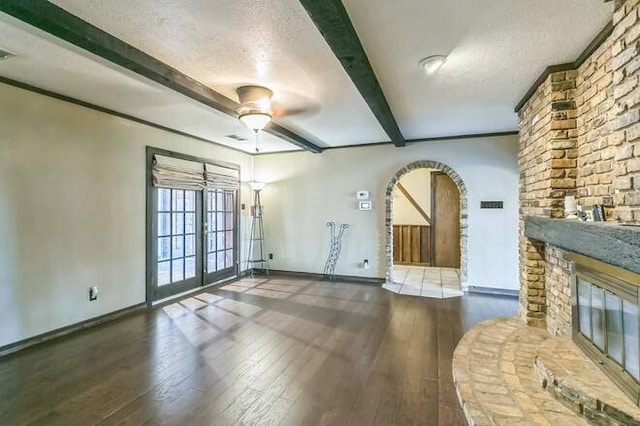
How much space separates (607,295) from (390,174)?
4055 millimetres

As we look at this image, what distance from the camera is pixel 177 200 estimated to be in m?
5.03

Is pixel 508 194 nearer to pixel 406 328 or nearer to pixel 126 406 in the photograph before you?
pixel 406 328

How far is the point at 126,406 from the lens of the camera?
7.28ft

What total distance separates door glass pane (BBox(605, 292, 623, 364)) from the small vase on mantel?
0.69m

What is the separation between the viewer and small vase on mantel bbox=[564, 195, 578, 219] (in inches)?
A: 98.5

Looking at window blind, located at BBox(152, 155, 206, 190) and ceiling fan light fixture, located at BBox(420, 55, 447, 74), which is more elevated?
ceiling fan light fixture, located at BBox(420, 55, 447, 74)

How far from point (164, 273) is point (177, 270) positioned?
243 millimetres

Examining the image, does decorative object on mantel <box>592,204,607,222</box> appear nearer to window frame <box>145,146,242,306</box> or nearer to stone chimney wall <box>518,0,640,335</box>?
stone chimney wall <box>518,0,640,335</box>

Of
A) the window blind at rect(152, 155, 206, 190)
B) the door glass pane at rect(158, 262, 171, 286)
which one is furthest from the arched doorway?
the door glass pane at rect(158, 262, 171, 286)

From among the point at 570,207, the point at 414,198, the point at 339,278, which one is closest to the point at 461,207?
the point at 414,198

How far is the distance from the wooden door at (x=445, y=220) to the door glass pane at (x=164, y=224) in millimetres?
5512

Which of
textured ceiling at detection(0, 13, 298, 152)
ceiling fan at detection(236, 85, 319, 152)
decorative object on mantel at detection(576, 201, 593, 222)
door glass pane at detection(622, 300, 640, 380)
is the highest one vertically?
textured ceiling at detection(0, 13, 298, 152)

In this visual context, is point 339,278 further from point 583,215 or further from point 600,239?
point 600,239

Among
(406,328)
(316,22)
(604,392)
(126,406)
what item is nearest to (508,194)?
(406,328)
